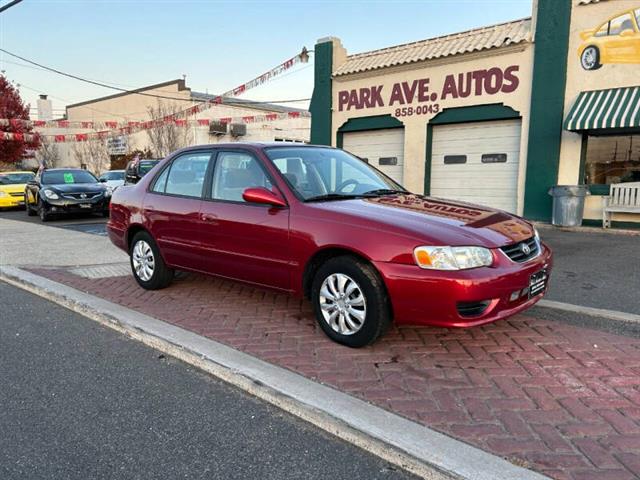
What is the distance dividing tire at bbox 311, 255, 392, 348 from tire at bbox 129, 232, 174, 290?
7.36 ft

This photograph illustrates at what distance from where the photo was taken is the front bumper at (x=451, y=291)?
336 centimetres

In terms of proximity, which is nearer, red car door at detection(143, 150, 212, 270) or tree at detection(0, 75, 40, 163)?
red car door at detection(143, 150, 212, 270)

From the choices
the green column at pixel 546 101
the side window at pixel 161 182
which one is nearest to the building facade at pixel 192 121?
the green column at pixel 546 101

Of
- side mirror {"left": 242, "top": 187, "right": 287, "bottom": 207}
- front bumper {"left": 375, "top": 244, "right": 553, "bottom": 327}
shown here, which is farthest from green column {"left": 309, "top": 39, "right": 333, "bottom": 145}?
front bumper {"left": 375, "top": 244, "right": 553, "bottom": 327}

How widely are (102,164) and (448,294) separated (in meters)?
39.1

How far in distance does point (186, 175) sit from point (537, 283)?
3.56m

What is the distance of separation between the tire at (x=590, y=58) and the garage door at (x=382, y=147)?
488 centimetres

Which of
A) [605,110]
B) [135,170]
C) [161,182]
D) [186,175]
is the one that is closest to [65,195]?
[135,170]

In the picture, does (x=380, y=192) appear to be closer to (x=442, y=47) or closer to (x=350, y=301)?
(x=350, y=301)

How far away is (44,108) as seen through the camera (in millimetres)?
42969

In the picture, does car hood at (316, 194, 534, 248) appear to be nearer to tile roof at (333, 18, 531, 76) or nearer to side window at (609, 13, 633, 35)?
side window at (609, 13, 633, 35)

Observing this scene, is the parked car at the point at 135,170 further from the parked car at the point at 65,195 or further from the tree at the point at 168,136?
the tree at the point at 168,136

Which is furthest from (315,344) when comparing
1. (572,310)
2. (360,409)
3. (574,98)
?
(574,98)

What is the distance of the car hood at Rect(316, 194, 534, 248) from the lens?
351 centimetres
